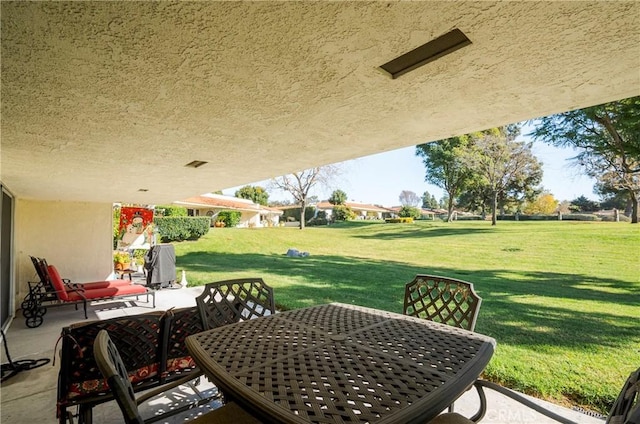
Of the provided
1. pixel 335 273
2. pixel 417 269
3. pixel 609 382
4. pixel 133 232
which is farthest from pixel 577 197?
pixel 133 232

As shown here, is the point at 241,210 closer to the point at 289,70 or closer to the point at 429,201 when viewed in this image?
the point at 289,70

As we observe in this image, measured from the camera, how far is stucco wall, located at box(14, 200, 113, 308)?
725cm

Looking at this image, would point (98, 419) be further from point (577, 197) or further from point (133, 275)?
point (577, 197)

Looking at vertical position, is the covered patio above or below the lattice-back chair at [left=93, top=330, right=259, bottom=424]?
above

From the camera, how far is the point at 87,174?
13.2ft

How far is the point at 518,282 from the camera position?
9016mm

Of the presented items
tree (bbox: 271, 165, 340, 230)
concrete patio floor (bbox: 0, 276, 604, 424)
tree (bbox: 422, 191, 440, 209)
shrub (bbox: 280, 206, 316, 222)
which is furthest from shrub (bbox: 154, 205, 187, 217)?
tree (bbox: 422, 191, 440, 209)

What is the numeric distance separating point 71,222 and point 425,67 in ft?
31.8

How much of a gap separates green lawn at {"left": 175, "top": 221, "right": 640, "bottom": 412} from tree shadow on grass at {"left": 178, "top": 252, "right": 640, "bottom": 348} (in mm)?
24

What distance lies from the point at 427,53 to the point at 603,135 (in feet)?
37.5

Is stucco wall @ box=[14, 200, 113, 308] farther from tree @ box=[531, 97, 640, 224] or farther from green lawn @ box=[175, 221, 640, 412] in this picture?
tree @ box=[531, 97, 640, 224]

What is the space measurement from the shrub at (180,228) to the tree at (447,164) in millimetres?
17537

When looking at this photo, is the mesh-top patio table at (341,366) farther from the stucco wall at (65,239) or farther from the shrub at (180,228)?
the shrub at (180,228)

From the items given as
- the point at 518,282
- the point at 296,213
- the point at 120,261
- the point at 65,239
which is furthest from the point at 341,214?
the point at 65,239
